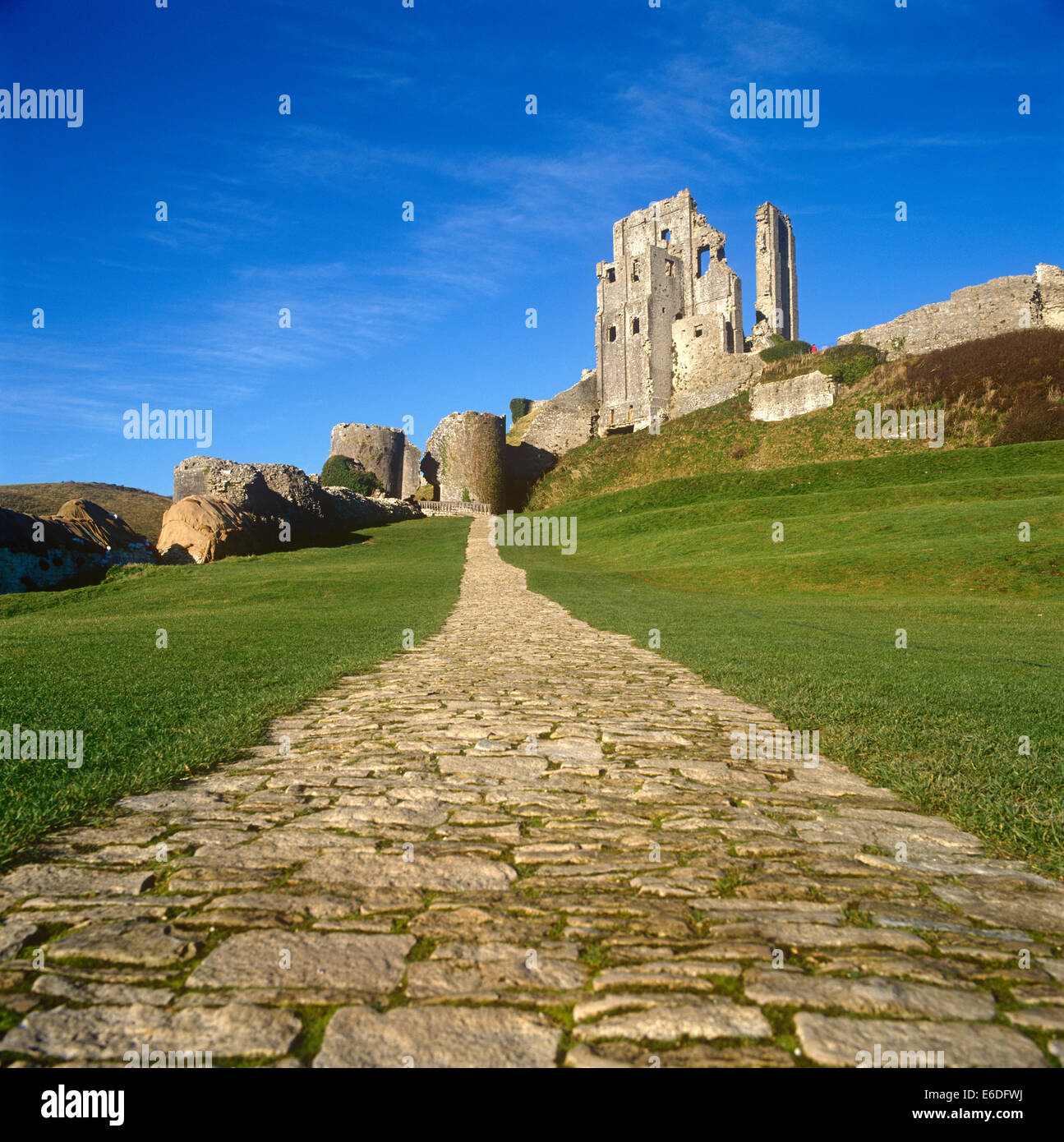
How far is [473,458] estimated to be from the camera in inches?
2127

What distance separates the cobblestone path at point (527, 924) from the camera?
2227 millimetres

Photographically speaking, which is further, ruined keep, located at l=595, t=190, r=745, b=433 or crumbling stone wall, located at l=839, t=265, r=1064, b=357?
ruined keep, located at l=595, t=190, r=745, b=433

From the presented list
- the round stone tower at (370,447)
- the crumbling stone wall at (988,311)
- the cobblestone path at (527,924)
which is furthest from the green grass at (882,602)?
the round stone tower at (370,447)

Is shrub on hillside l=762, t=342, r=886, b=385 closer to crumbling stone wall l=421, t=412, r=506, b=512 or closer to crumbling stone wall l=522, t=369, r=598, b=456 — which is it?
crumbling stone wall l=522, t=369, r=598, b=456

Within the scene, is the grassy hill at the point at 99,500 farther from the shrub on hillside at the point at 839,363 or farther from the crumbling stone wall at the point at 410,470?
the shrub on hillside at the point at 839,363

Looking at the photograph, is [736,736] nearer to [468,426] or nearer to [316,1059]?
[316,1059]

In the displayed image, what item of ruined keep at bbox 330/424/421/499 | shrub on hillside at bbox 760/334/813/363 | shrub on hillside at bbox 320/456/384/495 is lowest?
shrub on hillside at bbox 320/456/384/495

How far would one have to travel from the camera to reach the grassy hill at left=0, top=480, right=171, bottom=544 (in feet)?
142

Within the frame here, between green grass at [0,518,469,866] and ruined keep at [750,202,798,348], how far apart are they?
186ft

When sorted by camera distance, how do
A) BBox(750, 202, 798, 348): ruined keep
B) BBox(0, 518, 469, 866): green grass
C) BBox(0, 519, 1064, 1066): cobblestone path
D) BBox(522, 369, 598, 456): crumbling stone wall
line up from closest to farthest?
BBox(0, 519, 1064, 1066): cobblestone path < BBox(0, 518, 469, 866): green grass < BBox(522, 369, 598, 456): crumbling stone wall < BBox(750, 202, 798, 348): ruined keep

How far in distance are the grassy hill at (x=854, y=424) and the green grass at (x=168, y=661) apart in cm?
2843

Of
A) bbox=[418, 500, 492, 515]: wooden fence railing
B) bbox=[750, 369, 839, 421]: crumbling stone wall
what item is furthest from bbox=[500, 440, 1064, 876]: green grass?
bbox=[418, 500, 492, 515]: wooden fence railing

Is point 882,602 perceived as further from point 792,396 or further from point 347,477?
point 347,477
